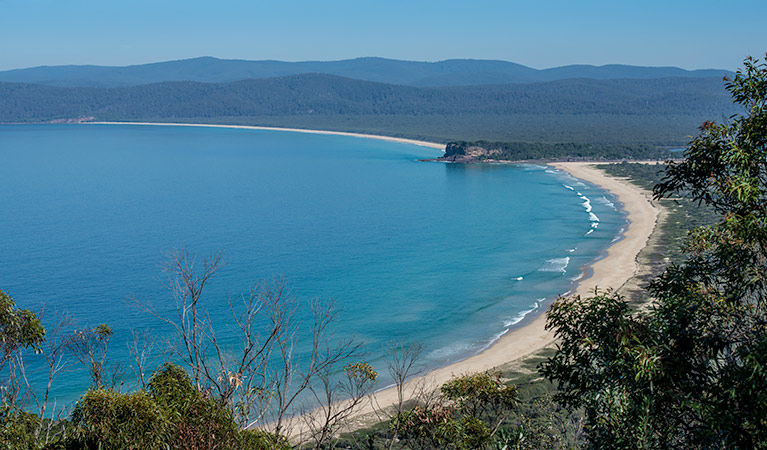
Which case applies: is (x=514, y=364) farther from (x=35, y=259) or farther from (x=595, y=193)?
(x=595, y=193)

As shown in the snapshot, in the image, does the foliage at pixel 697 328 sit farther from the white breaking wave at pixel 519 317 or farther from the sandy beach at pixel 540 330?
the white breaking wave at pixel 519 317

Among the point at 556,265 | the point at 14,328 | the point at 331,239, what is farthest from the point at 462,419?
the point at 331,239

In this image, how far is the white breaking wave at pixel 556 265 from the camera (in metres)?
46.4

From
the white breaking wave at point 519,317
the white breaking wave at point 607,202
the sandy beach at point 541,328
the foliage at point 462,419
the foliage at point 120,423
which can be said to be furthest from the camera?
the white breaking wave at point 607,202

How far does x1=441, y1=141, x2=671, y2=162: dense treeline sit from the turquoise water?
32.9ft

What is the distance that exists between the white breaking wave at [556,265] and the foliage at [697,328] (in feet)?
118

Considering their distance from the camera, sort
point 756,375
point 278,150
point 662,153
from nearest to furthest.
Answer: point 756,375 → point 662,153 → point 278,150

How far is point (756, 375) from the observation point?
27.7ft

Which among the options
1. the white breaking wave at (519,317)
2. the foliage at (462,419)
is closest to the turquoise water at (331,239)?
the white breaking wave at (519,317)

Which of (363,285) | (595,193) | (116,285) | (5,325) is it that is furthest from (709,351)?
(595,193)

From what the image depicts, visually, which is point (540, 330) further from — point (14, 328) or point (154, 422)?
point (154, 422)

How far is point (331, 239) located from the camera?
188 feet

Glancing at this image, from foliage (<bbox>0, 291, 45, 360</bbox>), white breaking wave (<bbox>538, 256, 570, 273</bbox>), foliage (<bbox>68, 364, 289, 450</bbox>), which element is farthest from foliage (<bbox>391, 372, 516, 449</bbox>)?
white breaking wave (<bbox>538, 256, 570, 273</bbox>)

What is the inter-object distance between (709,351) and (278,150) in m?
148
